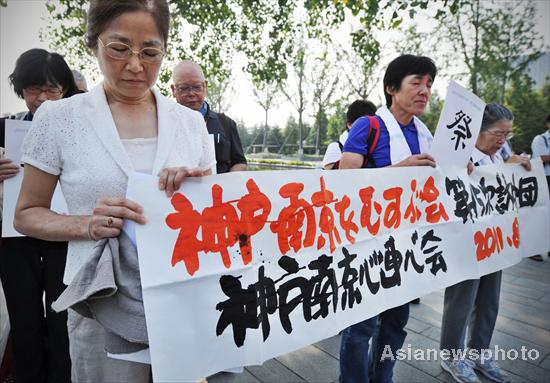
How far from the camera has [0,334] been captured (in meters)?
1.93

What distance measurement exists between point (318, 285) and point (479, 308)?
5.08 feet

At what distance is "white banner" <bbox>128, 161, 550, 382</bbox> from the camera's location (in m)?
1.01

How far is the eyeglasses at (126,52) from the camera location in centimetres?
93

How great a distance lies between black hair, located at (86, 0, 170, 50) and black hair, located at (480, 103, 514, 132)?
80.0 inches

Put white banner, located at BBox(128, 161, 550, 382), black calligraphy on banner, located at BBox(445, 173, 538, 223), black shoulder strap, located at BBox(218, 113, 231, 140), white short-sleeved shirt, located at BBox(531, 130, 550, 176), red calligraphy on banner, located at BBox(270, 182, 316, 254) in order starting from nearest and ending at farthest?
white banner, located at BBox(128, 161, 550, 382) → red calligraphy on banner, located at BBox(270, 182, 316, 254) → black calligraphy on banner, located at BBox(445, 173, 538, 223) → black shoulder strap, located at BBox(218, 113, 231, 140) → white short-sleeved shirt, located at BBox(531, 130, 550, 176)

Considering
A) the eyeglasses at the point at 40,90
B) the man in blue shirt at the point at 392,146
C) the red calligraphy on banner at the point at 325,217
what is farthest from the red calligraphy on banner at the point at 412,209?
the eyeglasses at the point at 40,90

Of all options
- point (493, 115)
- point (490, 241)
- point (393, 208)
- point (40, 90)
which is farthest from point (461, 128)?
point (40, 90)

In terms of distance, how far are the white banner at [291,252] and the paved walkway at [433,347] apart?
844 millimetres

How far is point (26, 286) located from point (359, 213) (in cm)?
172

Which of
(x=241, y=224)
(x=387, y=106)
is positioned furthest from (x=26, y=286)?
(x=387, y=106)

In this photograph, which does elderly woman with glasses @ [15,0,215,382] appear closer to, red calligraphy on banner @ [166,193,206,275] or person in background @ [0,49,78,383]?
red calligraphy on banner @ [166,193,206,275]

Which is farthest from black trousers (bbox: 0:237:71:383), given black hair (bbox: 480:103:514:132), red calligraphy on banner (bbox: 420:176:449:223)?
black hair (bbox: 480:103:514:132)

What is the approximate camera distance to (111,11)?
0.91m

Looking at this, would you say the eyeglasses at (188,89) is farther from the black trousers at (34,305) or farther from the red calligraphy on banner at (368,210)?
the red calligraphy on banner at (368,210)
